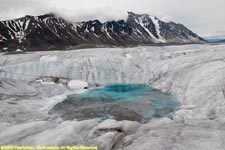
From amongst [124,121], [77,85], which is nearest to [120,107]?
[124,121]

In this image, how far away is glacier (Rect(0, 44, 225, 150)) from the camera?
14289 mm

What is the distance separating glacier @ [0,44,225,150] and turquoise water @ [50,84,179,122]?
104 cm

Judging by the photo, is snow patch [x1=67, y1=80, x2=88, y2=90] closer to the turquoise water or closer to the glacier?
the glacier

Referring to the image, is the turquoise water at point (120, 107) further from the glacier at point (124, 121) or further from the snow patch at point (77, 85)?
the snow patch at point (77, 85)

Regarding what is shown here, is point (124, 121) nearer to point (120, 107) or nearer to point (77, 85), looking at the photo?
point (120, 107)

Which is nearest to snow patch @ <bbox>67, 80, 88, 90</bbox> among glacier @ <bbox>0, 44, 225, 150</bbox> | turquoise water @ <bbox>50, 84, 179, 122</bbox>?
glacier @ <bbox>0, 44, 225, 150</bbox>

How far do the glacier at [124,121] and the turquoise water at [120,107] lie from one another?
104cm

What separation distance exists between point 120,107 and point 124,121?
17.8ft

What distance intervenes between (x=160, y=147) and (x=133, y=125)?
422 centimetres

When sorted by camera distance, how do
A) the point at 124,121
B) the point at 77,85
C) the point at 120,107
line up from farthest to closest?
1. the point at 77,85
2. the point at 120,107
3. the point at 124,121

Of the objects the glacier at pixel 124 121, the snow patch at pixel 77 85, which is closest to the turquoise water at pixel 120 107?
the glacier at pixel 124 121

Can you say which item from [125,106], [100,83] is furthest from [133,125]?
[100,83]

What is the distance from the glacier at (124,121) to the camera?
46.9 ft

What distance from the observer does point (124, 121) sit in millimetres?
17375
